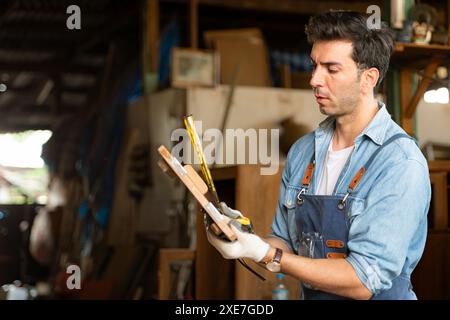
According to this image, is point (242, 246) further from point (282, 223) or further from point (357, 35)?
point (357, 35)

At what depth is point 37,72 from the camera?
12641 millimetres

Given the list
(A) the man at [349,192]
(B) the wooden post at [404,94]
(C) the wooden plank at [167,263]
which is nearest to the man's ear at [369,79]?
(A) the man at [349,192]

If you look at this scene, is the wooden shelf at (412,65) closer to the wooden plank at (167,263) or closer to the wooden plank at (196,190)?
the wooden plank at (167,263)

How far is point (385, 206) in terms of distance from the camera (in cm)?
241

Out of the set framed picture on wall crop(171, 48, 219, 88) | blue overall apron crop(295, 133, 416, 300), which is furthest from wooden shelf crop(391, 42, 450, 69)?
framed picture on wall crop(171, 48, 219, 88)

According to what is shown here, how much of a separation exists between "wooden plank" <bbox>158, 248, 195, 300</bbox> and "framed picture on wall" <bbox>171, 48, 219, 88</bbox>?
3200mm

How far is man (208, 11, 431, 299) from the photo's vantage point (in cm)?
239

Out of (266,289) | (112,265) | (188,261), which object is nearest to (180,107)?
(112,265)

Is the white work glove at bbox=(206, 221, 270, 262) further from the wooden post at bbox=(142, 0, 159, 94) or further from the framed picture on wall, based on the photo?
the wooden post at bbox=(142, 0, 159, 94)

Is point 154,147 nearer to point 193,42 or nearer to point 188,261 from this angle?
point 193,42

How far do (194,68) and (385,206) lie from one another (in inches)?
222

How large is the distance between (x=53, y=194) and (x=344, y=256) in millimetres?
9369
